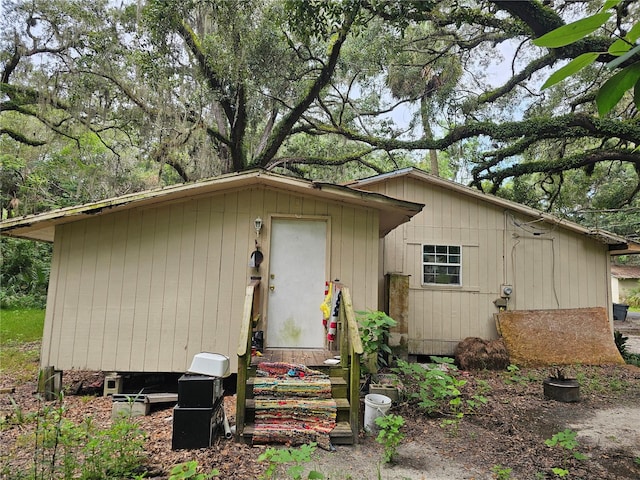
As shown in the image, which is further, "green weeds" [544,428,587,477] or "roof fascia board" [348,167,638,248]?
"roof fascia board" [348,167,638,248]

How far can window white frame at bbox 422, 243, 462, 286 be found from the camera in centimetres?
782

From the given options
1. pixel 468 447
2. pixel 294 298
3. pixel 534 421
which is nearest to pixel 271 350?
pixel 294 298

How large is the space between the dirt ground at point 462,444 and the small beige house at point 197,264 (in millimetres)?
859

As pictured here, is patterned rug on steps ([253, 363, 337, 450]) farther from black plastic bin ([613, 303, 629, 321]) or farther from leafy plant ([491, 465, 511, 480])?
black plastic bin ([613, 303, 629, 321])

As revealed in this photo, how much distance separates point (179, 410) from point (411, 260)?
17.9 feet

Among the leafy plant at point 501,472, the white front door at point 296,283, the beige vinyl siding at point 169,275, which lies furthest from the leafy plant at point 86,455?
the leafy plant at point 501,472

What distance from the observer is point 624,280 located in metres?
23.3

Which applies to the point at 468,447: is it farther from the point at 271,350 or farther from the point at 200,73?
the point at 200,73

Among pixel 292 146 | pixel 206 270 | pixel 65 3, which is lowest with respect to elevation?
pixel 206 270

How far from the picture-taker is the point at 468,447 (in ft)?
12.4

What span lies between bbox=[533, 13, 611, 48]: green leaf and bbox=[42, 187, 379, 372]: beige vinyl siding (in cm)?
500

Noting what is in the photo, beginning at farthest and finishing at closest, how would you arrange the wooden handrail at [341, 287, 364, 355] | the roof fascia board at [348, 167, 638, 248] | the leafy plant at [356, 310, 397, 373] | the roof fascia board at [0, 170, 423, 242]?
1. the roof fascia board at [348, 167, 638, 248]
2. the roof fascia board at [0, 170, 423, 242]
3. the leafy plant at [356, 310, 397, 373]
4. the wooden handrail at [341, 287, 364, 355]

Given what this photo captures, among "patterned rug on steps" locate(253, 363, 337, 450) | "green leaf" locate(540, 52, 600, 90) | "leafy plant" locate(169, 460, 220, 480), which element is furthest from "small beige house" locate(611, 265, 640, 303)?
"green leaf" locate(540, 52, 600, 90)

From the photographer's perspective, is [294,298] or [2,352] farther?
Result: [2,352]
